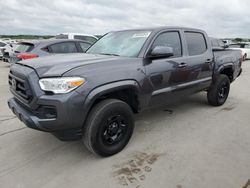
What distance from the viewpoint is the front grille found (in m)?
2.73

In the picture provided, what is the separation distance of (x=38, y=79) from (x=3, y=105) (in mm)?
3449

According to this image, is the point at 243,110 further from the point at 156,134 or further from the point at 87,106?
the point at 87,106

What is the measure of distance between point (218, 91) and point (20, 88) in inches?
163

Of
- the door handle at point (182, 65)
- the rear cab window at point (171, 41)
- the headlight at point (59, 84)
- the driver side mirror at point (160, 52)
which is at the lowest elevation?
the headlight at point (59, 84)

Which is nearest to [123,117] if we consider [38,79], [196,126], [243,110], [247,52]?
[38,79]

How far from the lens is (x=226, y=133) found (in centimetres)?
388

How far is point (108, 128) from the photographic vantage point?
3072mm

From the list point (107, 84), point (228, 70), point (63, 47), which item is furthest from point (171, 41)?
point (63, 47)

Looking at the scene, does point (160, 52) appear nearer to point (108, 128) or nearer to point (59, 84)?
point (108, 128)

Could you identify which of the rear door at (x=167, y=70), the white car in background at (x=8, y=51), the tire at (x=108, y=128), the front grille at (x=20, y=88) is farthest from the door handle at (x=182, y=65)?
the white car in background at (x=8, y=51)

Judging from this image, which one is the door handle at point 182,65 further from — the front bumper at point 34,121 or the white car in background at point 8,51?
the white car in background at point 8,51

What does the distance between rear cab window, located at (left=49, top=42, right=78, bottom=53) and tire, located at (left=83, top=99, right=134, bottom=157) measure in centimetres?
493

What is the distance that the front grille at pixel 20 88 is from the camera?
8.95 feet

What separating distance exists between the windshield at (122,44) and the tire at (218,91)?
2310 mm
